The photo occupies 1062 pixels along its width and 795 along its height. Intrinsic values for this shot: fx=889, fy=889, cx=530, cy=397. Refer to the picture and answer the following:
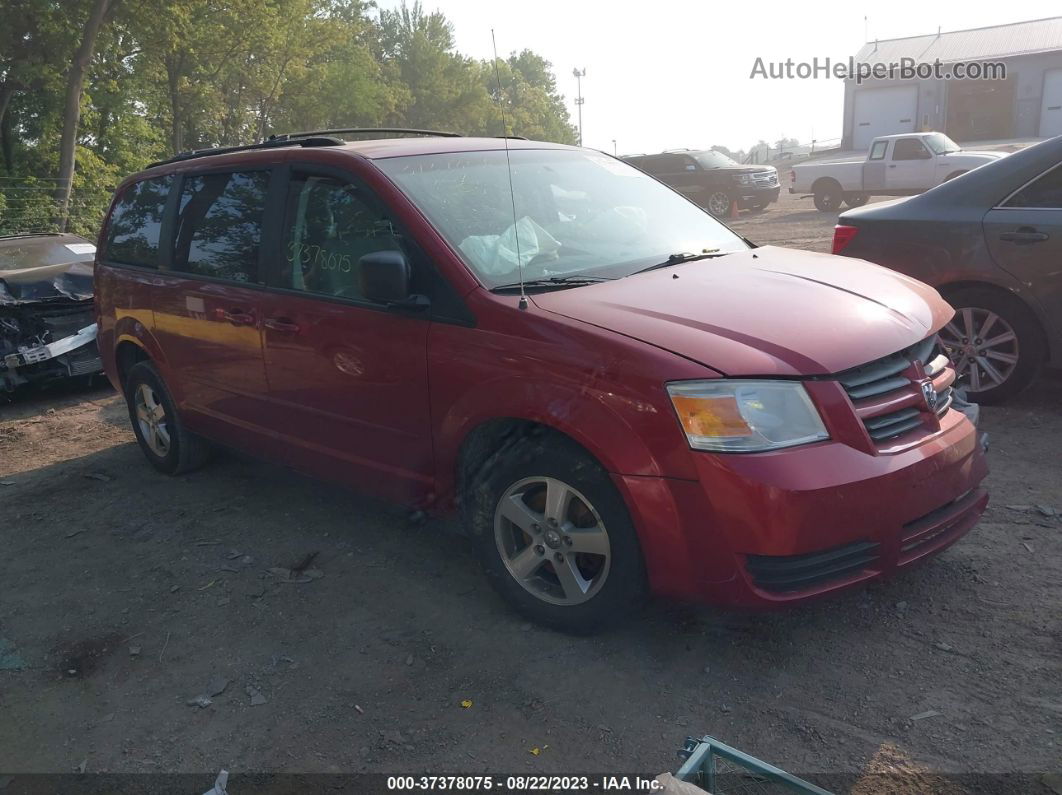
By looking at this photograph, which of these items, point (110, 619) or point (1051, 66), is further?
point (1051, 66)

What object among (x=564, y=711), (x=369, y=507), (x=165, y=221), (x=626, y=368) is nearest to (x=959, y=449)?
(x=626, y=368)

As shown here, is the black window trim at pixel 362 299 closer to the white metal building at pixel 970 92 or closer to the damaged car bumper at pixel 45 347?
the damaged car bumper at pixel 45 347

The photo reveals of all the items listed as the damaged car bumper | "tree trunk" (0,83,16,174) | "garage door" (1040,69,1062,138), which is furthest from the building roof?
the damaged car bumper

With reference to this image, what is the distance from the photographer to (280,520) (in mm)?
4848

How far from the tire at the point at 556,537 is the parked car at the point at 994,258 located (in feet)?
11.5

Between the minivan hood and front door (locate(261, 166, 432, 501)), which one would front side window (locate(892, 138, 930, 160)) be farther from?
front door (locate(261, 166, 432, 501))

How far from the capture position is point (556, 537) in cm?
327

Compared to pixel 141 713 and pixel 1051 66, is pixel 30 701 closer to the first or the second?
pixel 141 713

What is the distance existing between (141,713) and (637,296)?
2361 mm

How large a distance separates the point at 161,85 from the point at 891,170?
23139 millimetres

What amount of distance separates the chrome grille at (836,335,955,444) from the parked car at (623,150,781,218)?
1971cm

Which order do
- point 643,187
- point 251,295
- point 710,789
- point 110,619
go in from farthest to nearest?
point 643,187
point 251,295
point 110,619
point 710,789

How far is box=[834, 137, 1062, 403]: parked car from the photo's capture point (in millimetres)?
5219

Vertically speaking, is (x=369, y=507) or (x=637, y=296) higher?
(x=637, y=296)
